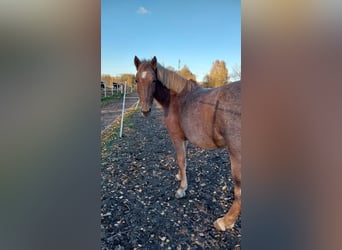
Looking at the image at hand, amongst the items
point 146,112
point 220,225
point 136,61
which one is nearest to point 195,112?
point 146,112

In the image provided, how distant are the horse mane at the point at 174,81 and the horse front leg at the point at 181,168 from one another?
0.22 m

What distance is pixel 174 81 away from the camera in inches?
32.7

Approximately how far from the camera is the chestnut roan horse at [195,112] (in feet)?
2.50

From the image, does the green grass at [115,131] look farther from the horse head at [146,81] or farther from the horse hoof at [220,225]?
the horse hoof at [220,225]

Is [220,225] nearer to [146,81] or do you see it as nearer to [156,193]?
Result: [156,193]

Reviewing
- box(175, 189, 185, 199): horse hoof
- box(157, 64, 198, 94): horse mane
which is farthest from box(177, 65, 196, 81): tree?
box(175, 189, 185, 199): horse hoof

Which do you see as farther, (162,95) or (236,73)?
(162,95)

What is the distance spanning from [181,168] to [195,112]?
0.23m

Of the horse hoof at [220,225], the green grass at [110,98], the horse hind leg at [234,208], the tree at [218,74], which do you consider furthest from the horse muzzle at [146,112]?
the horse hoof at [220,225]

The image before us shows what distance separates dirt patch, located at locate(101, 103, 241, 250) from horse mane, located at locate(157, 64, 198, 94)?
11 cm

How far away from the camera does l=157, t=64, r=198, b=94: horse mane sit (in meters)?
0.81

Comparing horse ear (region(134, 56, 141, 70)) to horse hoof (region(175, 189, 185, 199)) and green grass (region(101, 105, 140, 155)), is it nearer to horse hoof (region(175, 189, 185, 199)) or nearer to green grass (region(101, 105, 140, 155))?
green grass (region(101, 105, 140, 155))
